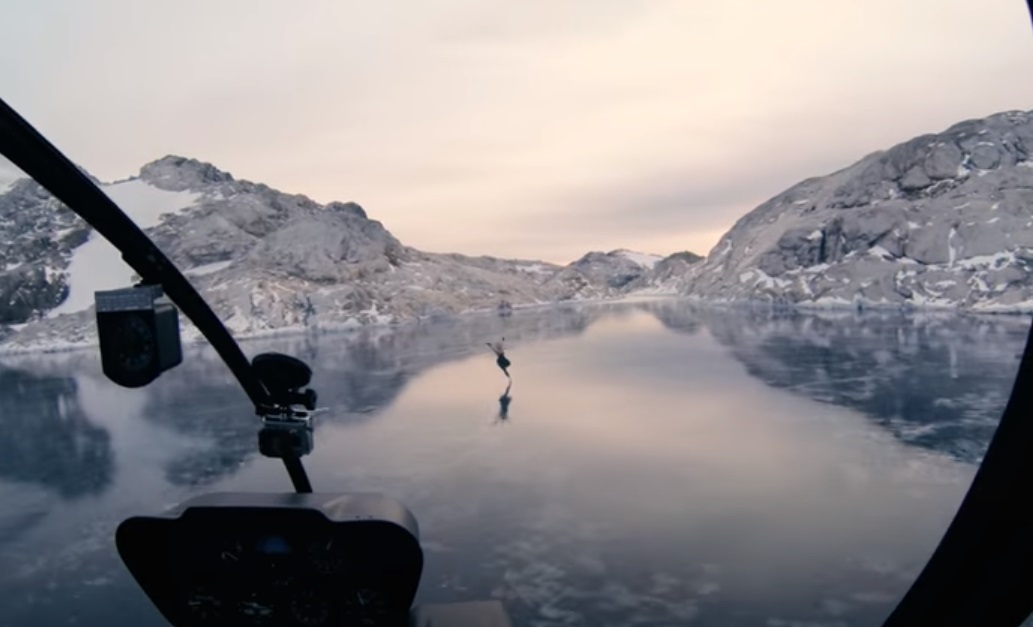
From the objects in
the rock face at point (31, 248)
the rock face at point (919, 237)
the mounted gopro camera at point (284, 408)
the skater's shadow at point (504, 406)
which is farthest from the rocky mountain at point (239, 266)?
the mounted gopro camera at point (284, 408)

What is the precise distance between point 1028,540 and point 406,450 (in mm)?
14755

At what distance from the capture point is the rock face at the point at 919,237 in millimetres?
83750

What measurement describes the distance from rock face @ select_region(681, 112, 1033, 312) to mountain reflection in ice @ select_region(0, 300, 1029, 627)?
5954 cm

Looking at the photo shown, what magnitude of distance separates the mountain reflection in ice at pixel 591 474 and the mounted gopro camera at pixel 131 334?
5.71 m

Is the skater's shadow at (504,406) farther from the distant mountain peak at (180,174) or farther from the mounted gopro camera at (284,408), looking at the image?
the distant mountain peak at (180,174)

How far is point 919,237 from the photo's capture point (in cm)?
9938

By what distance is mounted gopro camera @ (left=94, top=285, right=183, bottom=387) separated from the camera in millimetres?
3412

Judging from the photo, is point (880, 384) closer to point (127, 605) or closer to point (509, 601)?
point (509, 601)

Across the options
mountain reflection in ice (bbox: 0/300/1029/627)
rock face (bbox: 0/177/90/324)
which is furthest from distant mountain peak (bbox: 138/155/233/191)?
mountain reflection in ice (bbox: 0/300/1029/627)

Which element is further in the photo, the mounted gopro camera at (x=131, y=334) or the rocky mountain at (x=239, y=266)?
the rocky mountain at (x=239, y=266)

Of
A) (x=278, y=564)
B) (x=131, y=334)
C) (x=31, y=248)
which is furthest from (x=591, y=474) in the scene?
(x=31, y=248)

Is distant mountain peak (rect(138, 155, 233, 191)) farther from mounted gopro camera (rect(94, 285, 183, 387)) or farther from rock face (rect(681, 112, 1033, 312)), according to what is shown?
mounted gopro camera (rect(94, 285, 183, 387))

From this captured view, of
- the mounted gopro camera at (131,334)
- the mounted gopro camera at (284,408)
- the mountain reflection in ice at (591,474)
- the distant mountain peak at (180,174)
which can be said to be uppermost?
the distant mountain peak at (180,174)

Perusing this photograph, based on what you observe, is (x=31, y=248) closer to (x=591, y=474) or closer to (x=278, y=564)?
(x=591, y=474)
